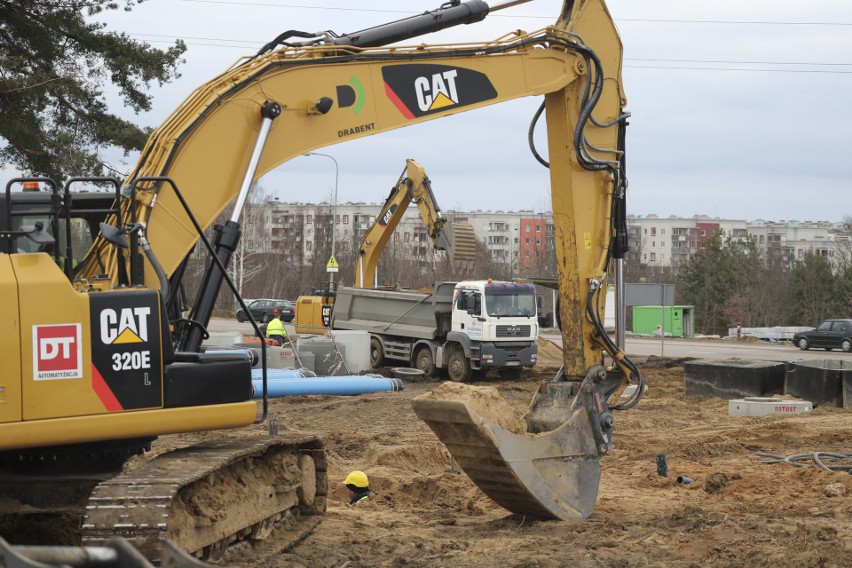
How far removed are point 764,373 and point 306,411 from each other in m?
8.29

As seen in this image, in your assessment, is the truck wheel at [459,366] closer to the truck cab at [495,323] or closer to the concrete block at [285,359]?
the truck cab at [495,323]

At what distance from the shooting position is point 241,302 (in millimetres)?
7270

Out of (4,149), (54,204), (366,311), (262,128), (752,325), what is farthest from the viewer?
(752,325)

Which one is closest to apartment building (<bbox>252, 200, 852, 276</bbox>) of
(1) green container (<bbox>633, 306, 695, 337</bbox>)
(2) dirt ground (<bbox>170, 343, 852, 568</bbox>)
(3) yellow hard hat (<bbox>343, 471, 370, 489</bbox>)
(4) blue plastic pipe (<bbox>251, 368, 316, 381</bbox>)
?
(1) green container (<bbox>633, 306, 695, 337</bbox>)

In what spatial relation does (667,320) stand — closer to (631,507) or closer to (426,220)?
(426,220)

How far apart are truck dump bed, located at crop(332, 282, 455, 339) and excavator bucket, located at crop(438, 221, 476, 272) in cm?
194

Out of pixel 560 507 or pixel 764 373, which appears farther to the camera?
pixel 764 373

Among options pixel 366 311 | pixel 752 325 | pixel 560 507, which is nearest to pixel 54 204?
pixel 560 507

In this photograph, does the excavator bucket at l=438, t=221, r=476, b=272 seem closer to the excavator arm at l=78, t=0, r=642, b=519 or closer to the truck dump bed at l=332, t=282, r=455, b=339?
the truck dump bed at l=332, t=282, r=455, b=339

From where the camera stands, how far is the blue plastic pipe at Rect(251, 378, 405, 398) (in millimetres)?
20078

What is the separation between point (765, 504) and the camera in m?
9.80

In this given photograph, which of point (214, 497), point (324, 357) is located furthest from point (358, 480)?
point (324, 357)

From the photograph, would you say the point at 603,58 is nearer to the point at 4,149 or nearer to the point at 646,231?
the point at 4,149

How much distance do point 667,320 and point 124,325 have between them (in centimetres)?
4730
